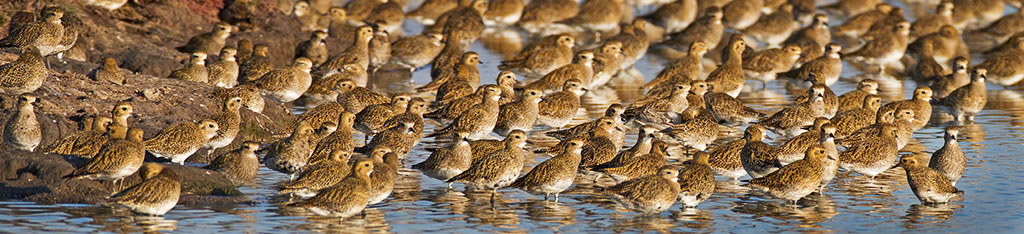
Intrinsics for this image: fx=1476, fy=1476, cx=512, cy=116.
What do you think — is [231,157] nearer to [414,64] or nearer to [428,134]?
[428,134]

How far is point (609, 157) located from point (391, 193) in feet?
8.55

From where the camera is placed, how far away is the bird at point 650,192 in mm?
13703

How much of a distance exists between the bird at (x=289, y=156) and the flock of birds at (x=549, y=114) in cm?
2

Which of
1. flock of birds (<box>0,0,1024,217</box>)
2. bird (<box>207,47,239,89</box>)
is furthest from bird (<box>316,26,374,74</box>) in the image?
bird (<box>207,47,239,89</box>)

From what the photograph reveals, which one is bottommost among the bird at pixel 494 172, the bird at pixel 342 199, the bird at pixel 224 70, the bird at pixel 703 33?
the bird at pixel 342 199

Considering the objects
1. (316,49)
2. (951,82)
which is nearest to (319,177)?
(316,49)

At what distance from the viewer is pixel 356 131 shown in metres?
20.4

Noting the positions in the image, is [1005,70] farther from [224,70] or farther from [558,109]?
[224,70]

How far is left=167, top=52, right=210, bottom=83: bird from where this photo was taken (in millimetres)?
21108

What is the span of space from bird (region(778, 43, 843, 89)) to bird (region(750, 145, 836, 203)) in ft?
36.8

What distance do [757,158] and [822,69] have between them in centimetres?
1112

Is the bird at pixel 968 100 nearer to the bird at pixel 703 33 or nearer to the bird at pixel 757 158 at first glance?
the bird at pixel 757 158

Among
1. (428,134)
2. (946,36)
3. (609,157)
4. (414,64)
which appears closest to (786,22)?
(946,36)

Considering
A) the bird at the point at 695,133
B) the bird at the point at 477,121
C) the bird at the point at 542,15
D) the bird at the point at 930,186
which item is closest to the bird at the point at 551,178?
the bird at the point at 930,186
